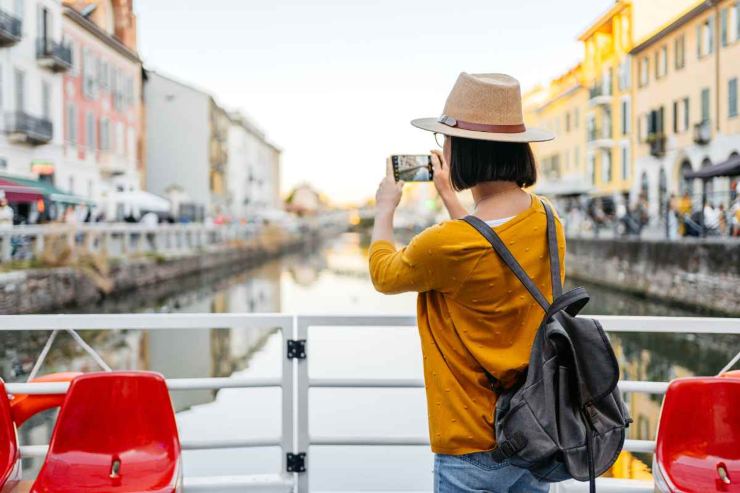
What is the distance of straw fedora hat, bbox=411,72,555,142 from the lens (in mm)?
1528

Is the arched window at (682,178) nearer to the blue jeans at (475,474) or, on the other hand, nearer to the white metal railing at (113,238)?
the white metal railing at (113,238)

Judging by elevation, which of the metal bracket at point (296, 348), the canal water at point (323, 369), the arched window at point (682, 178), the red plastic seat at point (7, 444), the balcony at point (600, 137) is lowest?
the canal water at point (323, 369)

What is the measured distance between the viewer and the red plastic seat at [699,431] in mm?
2188

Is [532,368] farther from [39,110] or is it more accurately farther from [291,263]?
[291,263]

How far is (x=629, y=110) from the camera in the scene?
32.1m

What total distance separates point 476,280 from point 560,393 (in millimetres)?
254

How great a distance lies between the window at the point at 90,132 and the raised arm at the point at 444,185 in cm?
2722

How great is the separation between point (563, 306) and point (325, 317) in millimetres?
1263

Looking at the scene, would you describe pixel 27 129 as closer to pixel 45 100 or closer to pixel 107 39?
pixel 45 100

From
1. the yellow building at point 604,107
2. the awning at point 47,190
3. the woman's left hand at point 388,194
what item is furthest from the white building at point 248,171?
the woman's left hand at point 388,194

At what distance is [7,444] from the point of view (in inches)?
89.5

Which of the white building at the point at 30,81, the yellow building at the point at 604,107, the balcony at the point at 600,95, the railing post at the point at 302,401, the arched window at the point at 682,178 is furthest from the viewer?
the balcony at the point at 600,95

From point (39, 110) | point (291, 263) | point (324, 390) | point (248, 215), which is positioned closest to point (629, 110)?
point (291, 263)

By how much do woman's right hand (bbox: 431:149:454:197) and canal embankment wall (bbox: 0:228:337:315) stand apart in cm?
1209
